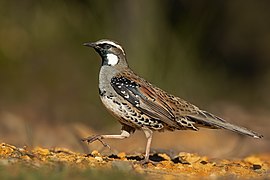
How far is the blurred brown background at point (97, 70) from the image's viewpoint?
639 inches

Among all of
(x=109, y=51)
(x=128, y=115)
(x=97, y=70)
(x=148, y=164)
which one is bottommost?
(x=148, y=164)

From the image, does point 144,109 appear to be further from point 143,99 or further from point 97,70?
point 97,70

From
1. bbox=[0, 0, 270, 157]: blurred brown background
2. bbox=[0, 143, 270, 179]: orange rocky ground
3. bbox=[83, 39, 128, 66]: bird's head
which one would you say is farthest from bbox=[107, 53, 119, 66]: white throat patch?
bbox=[0, 0, 270, 157]: blurred brown background

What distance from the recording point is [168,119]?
10648 millimetres

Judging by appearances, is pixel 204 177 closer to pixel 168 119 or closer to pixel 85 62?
pixel 168 119

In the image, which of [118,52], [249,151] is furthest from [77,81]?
[118,52]

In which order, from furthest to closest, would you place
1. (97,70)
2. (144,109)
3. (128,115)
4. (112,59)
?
(97,70), (112,59), (144,109), (128,115)

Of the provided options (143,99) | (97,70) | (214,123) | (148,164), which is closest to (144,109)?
(143,99)

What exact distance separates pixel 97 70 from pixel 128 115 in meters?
7.44

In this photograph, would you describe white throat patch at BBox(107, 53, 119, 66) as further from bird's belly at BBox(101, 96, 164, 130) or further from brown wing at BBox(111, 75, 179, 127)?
bird's belly at BBox(101, 96, 164, 130)

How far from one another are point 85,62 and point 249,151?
496 cm

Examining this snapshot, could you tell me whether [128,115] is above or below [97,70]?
below

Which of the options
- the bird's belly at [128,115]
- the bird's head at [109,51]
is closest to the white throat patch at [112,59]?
the bird's head at [109,51]

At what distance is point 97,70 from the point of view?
17922 mm
